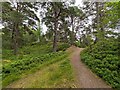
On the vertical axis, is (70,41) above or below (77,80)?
above

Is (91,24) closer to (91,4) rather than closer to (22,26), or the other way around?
(91,4)

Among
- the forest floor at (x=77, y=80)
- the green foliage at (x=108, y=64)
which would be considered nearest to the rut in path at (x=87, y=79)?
the forest floor at (x=77, y=80)

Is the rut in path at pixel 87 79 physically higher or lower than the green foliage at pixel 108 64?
lower

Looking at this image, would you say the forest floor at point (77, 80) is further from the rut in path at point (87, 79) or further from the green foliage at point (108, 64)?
the green foliage at point (108, 64)

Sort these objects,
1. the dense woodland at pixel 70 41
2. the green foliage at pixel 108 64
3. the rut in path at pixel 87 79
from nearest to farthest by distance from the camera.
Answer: the rut in path at pixel 87 79 < the green foliage at pixel 108 64 < the dense woodland at pixel 70 41

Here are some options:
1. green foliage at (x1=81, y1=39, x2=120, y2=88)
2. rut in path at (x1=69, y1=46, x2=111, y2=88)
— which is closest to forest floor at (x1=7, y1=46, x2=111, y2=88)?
rut in path at (x1=69, y1=46, x2=111, y2=88)

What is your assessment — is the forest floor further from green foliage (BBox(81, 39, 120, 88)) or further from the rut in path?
green foliage (BBox(81, 39, 120, 88))

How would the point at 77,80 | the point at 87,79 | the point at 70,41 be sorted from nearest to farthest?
the point at 77,80, the point at 87,79, the point at 70,41

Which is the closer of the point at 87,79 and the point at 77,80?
the point at 77,80

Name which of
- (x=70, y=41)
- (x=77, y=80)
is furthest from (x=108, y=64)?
(x=70, y=41)

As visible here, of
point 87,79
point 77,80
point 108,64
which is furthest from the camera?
point 108,64

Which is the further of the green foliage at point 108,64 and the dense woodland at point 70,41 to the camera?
the dense woodland at point 70,41

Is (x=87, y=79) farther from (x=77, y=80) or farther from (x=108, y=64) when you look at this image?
(x=108, y=64)

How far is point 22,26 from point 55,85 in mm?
17762
